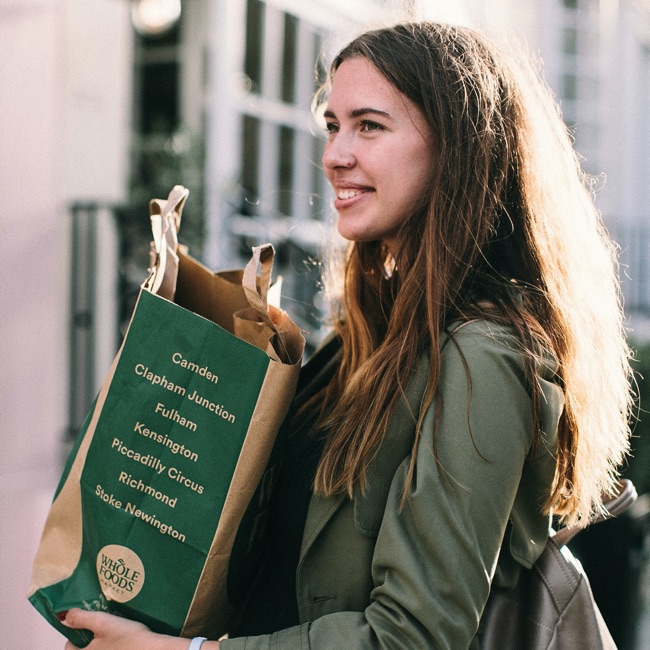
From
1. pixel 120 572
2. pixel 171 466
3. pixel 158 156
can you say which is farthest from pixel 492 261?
pixel 158 156

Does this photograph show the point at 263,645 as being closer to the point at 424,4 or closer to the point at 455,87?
the point at 455,87

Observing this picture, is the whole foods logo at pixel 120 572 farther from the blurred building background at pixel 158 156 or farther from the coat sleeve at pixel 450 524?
the blurred building background at pixel 158 156

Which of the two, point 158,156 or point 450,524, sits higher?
point 158,156

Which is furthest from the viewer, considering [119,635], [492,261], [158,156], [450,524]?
[158,156]

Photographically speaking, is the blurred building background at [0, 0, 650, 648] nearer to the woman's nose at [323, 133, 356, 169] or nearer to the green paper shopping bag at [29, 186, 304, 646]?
the woman's nose at [323, 133, 356, 169]

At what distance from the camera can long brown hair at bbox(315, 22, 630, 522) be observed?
1476mm

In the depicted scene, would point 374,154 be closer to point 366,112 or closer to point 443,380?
point 366,112

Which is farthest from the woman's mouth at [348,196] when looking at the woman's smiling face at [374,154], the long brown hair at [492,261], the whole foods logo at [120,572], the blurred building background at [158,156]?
the whole foods logo at [120,572]

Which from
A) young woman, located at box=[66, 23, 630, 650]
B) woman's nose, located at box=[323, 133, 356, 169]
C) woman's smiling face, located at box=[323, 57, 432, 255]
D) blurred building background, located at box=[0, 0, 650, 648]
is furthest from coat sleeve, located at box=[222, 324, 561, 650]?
blurred building background, located at box=[0, 0, 650, 648]

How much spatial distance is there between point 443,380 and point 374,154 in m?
0.53

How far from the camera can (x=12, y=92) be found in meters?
3.12

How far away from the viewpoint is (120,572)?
4.75 feet

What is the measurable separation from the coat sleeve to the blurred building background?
1.00 meters

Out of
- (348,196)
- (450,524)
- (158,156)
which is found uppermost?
(158,156)
